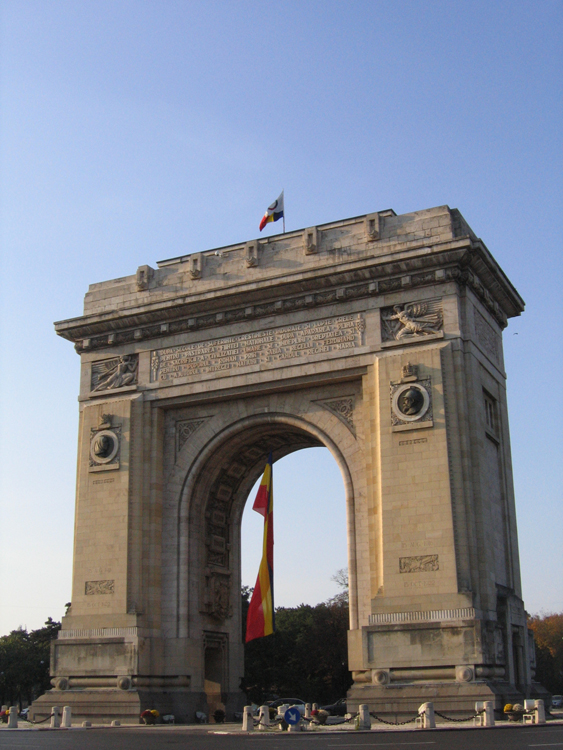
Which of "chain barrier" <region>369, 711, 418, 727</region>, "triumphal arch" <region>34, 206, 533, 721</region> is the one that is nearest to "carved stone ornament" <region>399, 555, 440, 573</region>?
"triumphal arch" <region>34, 206, 533, 721</region>

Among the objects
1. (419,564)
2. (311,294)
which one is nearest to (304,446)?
(311,294)

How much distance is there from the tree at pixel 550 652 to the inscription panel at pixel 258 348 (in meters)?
49.1

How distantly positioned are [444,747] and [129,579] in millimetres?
15491

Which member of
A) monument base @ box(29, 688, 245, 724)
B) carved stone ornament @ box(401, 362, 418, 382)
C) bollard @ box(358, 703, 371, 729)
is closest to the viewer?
bollard @ box(358, 703, 371, 729)

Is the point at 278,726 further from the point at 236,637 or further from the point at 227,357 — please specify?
the point at 227,357

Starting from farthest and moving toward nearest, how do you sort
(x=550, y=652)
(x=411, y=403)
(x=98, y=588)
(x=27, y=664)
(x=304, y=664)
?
(x=550, y=652), (x=27, y=664), (x=304, y=664), (x=98, y=588), (x=411, y=403)

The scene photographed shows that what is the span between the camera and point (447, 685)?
2273 centimetres

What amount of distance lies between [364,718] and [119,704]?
8471 mm

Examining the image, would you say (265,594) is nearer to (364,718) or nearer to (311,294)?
(364,718)

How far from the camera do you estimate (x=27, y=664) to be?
214 ft

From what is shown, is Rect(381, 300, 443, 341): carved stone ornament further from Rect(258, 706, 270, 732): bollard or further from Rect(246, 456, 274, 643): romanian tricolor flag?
Rect(258, 706, 270, 732): bollard

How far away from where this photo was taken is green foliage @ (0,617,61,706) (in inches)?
2571

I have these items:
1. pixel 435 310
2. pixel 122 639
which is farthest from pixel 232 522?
pixel 435 310

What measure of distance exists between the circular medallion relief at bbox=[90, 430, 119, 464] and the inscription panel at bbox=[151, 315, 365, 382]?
2.44 metres
